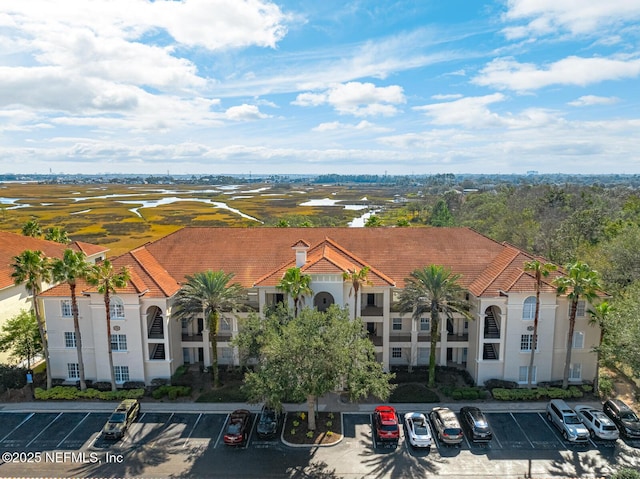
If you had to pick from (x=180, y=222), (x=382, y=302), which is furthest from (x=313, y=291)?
(x=180, y=222)

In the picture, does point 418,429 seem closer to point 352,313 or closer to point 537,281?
point 352,313

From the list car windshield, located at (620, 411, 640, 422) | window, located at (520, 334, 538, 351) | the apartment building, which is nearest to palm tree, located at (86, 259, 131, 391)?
the apartment building

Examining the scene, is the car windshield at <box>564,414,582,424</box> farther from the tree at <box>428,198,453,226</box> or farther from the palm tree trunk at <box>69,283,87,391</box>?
the tree at <box>428,198,453,226</box>

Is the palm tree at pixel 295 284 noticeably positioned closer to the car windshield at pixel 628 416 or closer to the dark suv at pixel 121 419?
the dark suv at pixel 121 419

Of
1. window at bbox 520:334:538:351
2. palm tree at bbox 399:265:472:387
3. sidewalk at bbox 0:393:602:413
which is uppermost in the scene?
palm tree at bbox 399:265:472:387

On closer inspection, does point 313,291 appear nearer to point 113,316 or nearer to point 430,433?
point 430,433

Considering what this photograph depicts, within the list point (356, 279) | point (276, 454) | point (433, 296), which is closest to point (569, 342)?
point (433, 296)
